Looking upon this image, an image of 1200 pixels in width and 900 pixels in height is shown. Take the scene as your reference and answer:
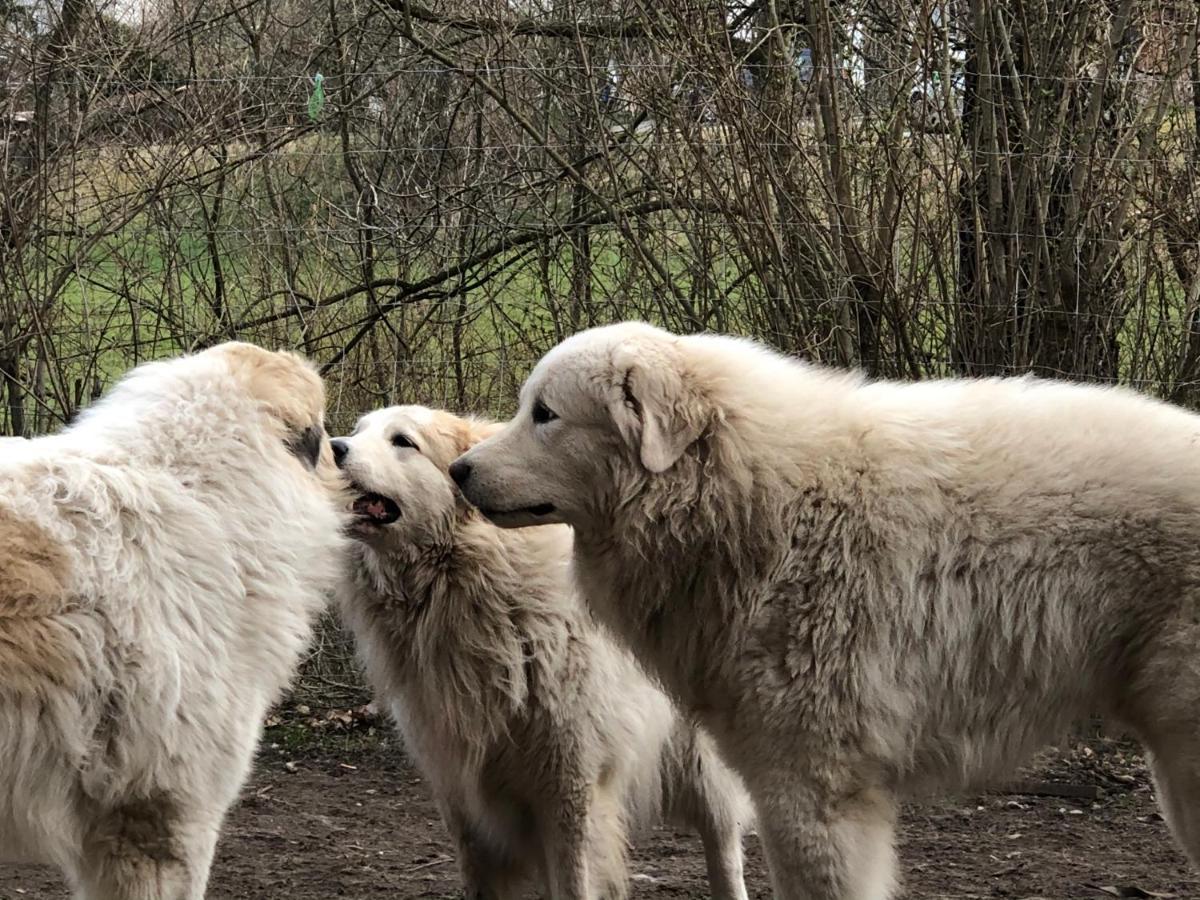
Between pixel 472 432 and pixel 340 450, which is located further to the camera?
pixel 472 432

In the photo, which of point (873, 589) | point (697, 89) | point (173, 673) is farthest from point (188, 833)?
point (697, 89)

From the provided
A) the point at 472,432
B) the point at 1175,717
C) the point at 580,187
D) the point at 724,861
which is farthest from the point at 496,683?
the point at 580,187

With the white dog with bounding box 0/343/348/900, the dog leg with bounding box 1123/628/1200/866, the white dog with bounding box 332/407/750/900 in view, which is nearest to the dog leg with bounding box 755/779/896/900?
the dog leg with bounding box 1123/628/1200/866

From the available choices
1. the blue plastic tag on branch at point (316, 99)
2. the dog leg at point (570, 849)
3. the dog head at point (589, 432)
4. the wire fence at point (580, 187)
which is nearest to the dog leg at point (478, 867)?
the dog leg at point (570, 849)

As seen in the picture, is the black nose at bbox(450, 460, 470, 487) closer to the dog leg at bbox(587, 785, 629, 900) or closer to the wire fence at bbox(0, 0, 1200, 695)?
the dog leg at bbox(587, 785, 629, 900)

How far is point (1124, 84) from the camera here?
6012 mm

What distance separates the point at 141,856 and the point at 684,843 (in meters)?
2.91

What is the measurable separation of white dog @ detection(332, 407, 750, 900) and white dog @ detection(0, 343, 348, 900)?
78 centimetres

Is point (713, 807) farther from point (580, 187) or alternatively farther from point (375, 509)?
point (580, 187)

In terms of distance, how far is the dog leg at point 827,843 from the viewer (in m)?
3.15

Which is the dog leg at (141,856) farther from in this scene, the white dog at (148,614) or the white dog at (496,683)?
the white dog at (496,683)

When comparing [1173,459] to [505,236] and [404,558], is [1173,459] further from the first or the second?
[505,236]

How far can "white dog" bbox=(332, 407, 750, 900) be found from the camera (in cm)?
431

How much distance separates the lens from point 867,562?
3.27m
